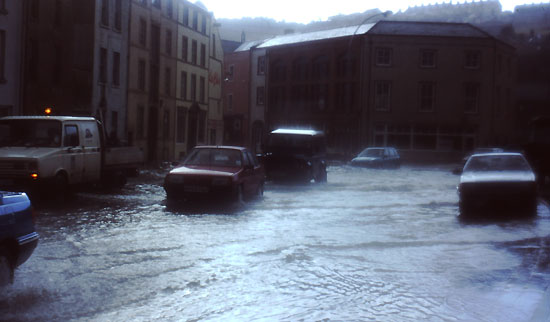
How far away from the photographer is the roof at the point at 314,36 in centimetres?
6059

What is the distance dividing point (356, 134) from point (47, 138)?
4386 centimetres

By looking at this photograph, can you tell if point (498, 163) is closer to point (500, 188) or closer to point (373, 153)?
point (500, 188)

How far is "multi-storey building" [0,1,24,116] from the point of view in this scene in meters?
30.5

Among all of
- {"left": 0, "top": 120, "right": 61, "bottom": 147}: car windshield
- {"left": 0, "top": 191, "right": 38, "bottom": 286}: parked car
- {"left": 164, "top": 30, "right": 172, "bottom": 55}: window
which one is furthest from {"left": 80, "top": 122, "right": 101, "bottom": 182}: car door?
{"left": 164, "top": 30, "right": 172, "bottom": 55}: window

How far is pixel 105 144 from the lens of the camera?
19047 mm

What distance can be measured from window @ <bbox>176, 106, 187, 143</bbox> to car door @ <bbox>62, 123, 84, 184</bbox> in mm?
33878

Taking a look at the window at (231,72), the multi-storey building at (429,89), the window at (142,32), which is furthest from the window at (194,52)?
the window at (231,72)

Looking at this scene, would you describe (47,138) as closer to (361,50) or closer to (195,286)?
(195,286)

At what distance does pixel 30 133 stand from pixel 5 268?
34.9ft

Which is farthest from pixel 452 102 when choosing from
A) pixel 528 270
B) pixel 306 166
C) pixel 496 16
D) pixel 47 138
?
pixel 528 270

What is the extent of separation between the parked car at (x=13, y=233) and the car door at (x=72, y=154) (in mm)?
9847

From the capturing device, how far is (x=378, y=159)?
1652 inches

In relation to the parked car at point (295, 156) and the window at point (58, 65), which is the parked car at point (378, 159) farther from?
the window at point (58, 65)

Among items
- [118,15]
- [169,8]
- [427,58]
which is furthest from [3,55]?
[427,58]
